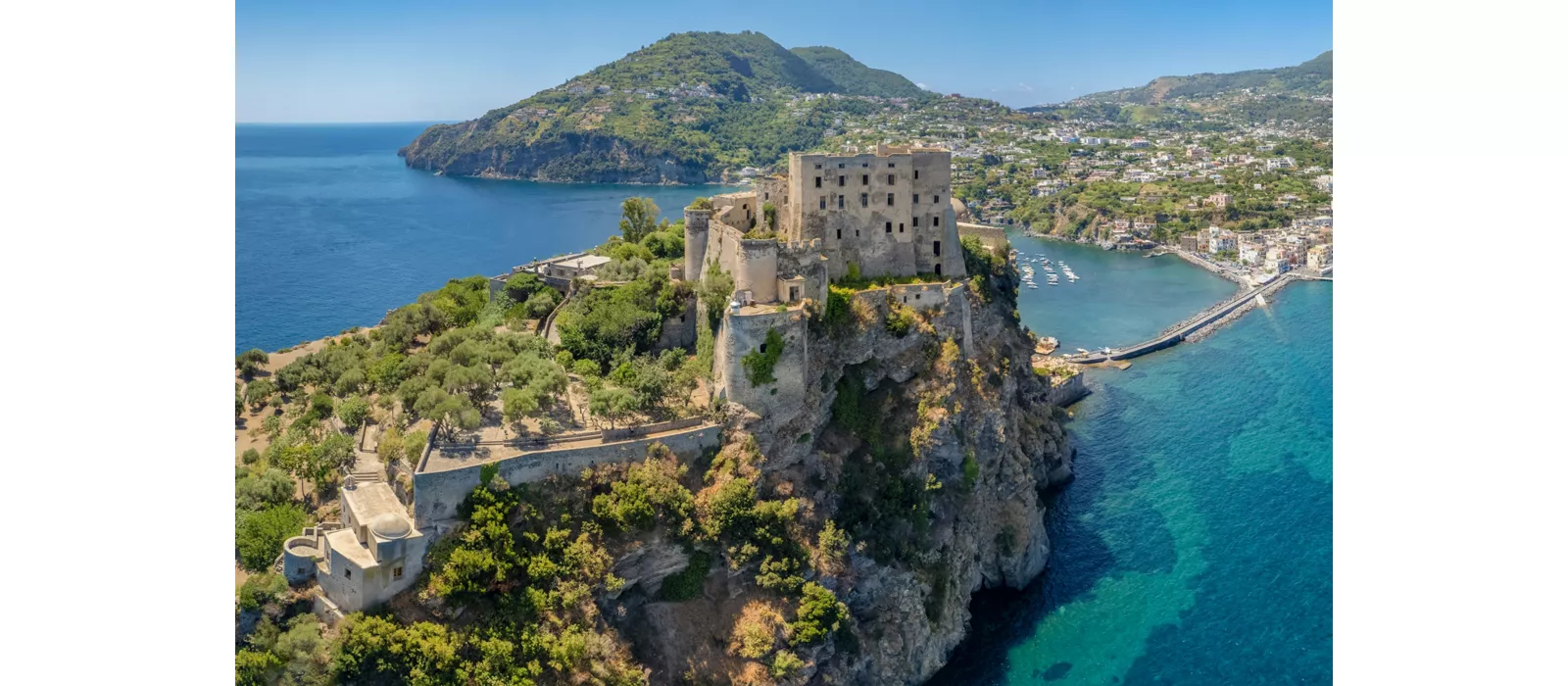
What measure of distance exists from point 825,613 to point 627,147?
129 metres

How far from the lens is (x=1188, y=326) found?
72.2 meters

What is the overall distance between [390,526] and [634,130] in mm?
134381

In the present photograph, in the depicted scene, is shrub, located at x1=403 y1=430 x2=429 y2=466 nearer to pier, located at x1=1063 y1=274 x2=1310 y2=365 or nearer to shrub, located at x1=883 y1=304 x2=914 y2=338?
shrub, located at x1=883 y1=304 x2=914 y2=338

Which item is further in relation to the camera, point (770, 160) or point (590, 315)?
point (770, 160)

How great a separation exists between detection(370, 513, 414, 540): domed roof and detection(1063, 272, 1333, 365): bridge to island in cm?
4716

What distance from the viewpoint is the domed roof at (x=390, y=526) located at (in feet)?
80.2

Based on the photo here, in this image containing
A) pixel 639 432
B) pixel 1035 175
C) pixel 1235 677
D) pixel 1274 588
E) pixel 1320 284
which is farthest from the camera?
pixel 1035 175

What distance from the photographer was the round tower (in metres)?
34.2

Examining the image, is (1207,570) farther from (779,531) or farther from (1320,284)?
(1320,284)

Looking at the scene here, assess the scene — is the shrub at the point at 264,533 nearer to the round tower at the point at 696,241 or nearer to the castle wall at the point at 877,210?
the round tower at the point at 696,241

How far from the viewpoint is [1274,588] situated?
36281 mm

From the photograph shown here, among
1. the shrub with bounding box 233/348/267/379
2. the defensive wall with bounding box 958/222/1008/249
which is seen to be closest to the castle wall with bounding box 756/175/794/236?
the defensive wall with bounding box 958/222/1008/249

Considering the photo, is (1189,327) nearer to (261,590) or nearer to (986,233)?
(986,233)

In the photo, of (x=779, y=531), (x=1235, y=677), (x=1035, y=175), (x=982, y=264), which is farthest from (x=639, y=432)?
(x=1035, y=175)
